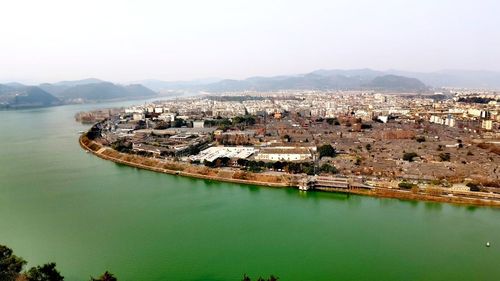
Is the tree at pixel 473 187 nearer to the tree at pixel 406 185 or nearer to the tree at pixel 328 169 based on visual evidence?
the tree at pixel 406 185

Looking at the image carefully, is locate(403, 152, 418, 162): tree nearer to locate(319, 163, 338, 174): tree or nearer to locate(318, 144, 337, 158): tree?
locate(318, 144, 337, 158): tree

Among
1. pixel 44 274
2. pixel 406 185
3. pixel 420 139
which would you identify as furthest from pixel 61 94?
pixel 44 274

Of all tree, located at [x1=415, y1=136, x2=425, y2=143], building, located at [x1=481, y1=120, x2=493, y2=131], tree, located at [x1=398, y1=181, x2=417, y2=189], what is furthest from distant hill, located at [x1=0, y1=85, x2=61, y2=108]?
building, located at [x1=481, y1=120, x2=493, y2=131]

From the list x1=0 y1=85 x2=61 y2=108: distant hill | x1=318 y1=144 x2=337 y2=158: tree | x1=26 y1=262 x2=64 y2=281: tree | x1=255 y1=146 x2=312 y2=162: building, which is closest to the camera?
x1=26 y1=262 x2=64 y2=281: tree

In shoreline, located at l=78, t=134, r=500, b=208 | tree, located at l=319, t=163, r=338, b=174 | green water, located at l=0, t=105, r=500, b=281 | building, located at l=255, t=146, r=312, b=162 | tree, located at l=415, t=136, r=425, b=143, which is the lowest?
green water, located at l=0, t=105, r=500, b=281

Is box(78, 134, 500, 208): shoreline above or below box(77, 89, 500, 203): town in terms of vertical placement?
below
